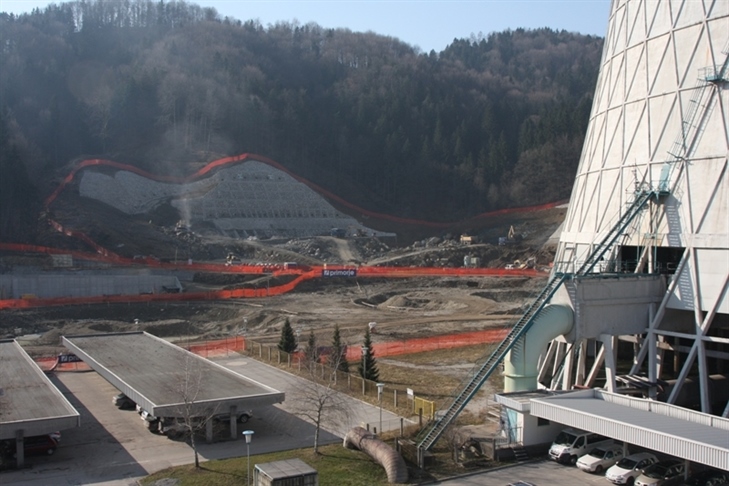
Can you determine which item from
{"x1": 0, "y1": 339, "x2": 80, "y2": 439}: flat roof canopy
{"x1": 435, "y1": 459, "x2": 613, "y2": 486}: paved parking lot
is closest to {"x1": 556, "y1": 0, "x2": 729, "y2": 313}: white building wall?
{"x1": 435, "y1": 459, "x2": 613, "y2": 486}: paved parking lot

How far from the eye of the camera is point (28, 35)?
176250mm

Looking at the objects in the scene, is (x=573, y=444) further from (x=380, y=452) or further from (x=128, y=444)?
(x=128, y=444)

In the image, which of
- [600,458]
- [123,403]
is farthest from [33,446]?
[600,458]

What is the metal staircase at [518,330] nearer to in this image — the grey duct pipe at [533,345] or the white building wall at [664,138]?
the grey duct pipe at [533,345]

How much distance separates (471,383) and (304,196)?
100949 mm

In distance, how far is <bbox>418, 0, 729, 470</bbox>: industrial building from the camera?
26.9m

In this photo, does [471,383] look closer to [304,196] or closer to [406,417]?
[406,417]

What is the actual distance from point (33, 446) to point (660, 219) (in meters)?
25.8

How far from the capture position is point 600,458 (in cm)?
2419

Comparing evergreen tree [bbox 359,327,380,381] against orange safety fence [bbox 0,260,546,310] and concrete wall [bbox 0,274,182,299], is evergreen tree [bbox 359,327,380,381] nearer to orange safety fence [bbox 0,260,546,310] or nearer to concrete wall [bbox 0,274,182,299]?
orange safety fence [bbox 0,260,546,310]

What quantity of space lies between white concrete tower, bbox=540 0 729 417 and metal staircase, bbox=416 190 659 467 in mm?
485

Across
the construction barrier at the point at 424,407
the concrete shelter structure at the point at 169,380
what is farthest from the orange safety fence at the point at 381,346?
A: the construction barrier at the point at 424,407

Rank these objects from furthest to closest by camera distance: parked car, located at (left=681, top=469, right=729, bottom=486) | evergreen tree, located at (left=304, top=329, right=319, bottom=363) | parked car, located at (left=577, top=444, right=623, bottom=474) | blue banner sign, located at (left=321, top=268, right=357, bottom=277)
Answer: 1. blue banner sign, located at (left=321, top=268, right=357, bottom=277)
2. evergreen tree, located at (left=304, top=329, right=319, bottom=363)
3. parked car, located at (left=577, top=444, right=623, bottom=474)
4. parked car, located at (left=681, top=469, right=729, bottom=486)

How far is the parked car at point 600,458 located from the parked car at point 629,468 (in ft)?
2.36
